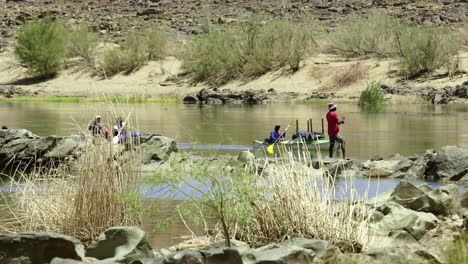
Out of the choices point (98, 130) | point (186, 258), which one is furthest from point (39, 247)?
point (98, 130)

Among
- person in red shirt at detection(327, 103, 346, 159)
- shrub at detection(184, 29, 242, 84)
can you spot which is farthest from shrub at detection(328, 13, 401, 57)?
person in red shirt at detection(327, 103, 346, 159)

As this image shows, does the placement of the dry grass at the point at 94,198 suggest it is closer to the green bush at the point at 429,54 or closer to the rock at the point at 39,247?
the rock at the point at 39,247

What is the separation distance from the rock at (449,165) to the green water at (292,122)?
5.05 meters

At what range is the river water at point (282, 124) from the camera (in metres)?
27.6

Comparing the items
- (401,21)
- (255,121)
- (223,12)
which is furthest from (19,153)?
(223,12)

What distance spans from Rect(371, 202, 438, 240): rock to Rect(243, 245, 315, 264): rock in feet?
10.9

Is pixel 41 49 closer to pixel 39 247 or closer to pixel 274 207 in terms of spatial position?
pixel 274 207

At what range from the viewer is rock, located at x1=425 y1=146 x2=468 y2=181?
20938mm

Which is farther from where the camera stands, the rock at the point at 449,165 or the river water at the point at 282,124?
the river water at the point at 282,124

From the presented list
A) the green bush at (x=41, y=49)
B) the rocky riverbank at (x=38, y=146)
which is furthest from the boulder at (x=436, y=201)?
the green bush at (x=41, y=49)

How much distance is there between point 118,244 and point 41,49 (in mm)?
60680

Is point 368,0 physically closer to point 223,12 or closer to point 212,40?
point 223,12

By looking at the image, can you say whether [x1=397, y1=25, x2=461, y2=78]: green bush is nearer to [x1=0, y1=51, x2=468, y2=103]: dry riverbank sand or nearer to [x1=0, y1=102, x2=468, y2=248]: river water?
[x1=0, y1=51, x2=468, y2=103]: dry riverbank sand

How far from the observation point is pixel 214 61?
65688mm
